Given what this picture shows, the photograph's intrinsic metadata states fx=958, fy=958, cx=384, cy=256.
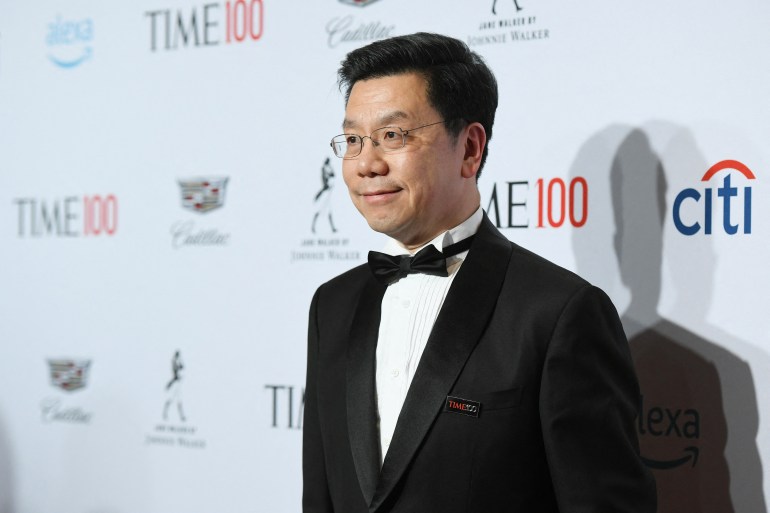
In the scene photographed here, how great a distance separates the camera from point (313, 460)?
1.90 meters

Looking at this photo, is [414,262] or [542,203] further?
[542,203]

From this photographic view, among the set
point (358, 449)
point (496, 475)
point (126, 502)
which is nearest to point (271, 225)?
point (126, 502)

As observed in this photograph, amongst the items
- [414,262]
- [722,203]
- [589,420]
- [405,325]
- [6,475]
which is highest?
[722,203]

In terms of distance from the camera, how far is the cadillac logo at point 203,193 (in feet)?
9.61

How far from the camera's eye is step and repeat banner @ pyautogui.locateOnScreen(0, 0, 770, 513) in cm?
216

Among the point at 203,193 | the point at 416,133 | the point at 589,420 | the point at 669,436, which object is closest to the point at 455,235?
the point at 416,133

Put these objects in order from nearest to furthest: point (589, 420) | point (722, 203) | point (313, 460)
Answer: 1. point (589, 420)
2. point (313, 460)
3. point (722, 203)

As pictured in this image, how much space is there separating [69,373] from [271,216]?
991 millimetres

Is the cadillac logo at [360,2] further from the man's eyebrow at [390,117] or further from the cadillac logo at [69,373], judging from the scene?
the cadillac logo at [69,373]

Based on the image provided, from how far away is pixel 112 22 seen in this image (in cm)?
320

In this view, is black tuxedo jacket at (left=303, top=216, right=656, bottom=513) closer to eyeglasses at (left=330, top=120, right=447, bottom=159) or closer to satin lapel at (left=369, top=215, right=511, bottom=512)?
satin lapel at (left=369, top=215, right=511, bottom=512)

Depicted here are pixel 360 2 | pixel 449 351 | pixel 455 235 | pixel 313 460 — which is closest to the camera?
pixel 449 351

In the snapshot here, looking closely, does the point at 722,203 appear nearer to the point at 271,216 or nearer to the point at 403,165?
the point at 403,165

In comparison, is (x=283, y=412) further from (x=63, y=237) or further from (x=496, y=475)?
(x=496, y=475)
